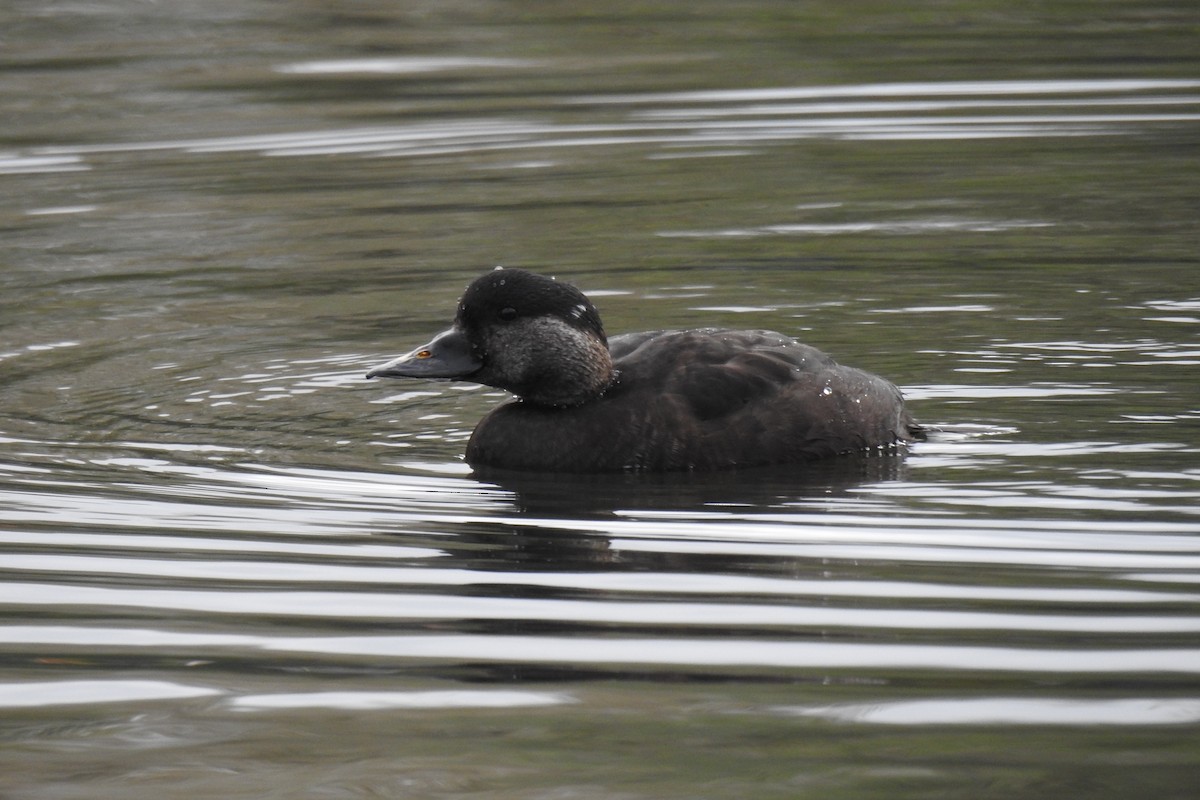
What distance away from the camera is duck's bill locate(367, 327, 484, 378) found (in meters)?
7.94

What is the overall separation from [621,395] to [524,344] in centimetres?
Answer: 43

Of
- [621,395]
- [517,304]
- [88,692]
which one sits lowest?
[88,692]

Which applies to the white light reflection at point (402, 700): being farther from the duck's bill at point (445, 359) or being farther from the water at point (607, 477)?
the duck's bill at point (445, 359)

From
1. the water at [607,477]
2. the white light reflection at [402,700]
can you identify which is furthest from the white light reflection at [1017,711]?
the white light reflection at [402,700]

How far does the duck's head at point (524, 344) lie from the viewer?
7.90 m

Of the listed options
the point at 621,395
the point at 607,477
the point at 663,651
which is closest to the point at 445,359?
the point at 621,395

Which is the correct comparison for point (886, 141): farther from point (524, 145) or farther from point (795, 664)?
point (795, 664)

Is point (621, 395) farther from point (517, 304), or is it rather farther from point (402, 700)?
point (402, 700)

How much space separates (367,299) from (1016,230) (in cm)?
387

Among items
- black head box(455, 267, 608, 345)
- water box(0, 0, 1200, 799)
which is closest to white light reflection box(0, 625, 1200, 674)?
water box(0, 0, 1200, 799)

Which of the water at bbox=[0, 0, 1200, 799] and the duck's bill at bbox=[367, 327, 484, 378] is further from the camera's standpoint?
the duck's bill at bbox=[367, 327, 484, 378]

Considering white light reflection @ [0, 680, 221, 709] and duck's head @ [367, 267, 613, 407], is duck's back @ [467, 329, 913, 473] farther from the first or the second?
white light reflection @ [0, 680, 221, 709]

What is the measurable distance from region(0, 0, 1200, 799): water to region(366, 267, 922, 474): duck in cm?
16

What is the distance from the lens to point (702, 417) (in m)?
7.84
